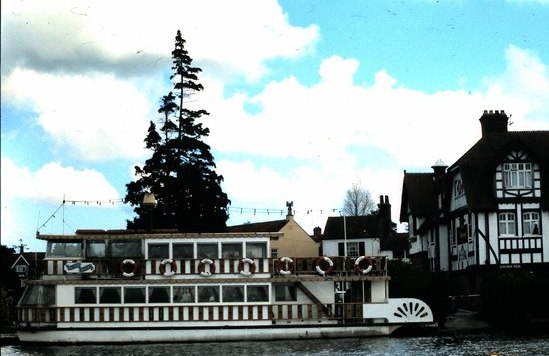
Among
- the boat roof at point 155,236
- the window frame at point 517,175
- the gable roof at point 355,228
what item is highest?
the window frame at point 517,175

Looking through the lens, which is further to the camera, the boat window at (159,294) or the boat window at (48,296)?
the boat window at (48,296)

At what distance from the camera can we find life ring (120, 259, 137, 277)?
121ft

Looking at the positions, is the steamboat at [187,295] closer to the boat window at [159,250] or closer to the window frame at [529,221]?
the boat window at [159,250]

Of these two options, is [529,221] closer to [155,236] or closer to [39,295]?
[155,236]

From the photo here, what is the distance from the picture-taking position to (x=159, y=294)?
121 ft

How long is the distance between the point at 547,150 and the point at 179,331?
27.2 meters

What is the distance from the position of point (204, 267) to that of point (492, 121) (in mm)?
25544

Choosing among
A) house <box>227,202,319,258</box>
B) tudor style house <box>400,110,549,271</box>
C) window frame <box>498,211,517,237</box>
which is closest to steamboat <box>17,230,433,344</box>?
tudor style house <box>400,110,549,271</box>

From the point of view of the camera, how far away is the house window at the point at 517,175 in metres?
50.8

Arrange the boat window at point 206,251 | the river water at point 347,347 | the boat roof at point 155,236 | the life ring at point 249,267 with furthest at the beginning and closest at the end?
1. the boat window at point 206,251
2. the boat roof at point 155,236
3. the life ring at point 249,267
4. the river water at point 347,347

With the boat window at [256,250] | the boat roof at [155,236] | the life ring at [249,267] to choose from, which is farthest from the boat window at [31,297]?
the boat window at [256,250]

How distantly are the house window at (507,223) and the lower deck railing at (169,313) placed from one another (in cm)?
1631

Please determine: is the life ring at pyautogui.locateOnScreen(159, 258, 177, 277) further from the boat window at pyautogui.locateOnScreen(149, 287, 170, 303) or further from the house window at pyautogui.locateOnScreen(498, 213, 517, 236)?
the house window at pyautogui.locateOnScreen(498, 213, 517, 236)

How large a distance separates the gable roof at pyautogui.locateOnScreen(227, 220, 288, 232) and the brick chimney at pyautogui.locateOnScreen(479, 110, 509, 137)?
3041 cm
